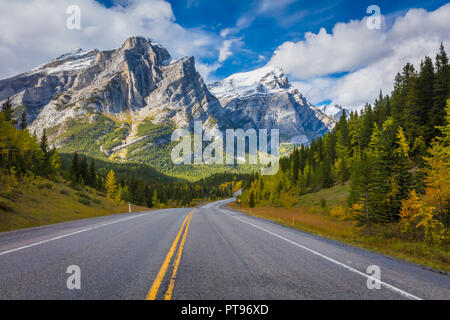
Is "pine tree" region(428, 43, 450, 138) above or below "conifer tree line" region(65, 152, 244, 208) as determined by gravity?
above

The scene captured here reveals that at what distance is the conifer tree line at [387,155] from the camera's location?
20719mm

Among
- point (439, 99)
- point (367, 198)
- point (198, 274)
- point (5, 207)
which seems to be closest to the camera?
point (198, 274)

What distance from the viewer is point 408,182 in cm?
2094

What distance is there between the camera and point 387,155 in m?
22.0

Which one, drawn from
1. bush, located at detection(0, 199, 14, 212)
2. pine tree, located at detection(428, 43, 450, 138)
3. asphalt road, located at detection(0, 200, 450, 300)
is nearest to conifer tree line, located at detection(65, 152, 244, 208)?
bush, located at detection(0, 199, 14, 212)

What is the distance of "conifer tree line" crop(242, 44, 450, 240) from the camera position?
20.7 meters

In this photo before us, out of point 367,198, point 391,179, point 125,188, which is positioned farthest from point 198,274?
point 125,188

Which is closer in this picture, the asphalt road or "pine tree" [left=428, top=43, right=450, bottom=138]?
the asphalt road

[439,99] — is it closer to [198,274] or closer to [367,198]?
[367,198]

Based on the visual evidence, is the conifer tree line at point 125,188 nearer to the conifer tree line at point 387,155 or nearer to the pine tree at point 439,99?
the conifer tree line at point 387,155

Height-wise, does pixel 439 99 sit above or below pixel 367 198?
above

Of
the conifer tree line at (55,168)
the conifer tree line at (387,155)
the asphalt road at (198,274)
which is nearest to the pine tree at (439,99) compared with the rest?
the conifer tree line at (387,155)

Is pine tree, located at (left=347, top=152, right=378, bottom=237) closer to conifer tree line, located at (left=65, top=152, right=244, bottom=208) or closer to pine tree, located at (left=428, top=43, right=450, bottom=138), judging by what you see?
pine tree, located at (left=428, top=43, right=450, bottom=138)
